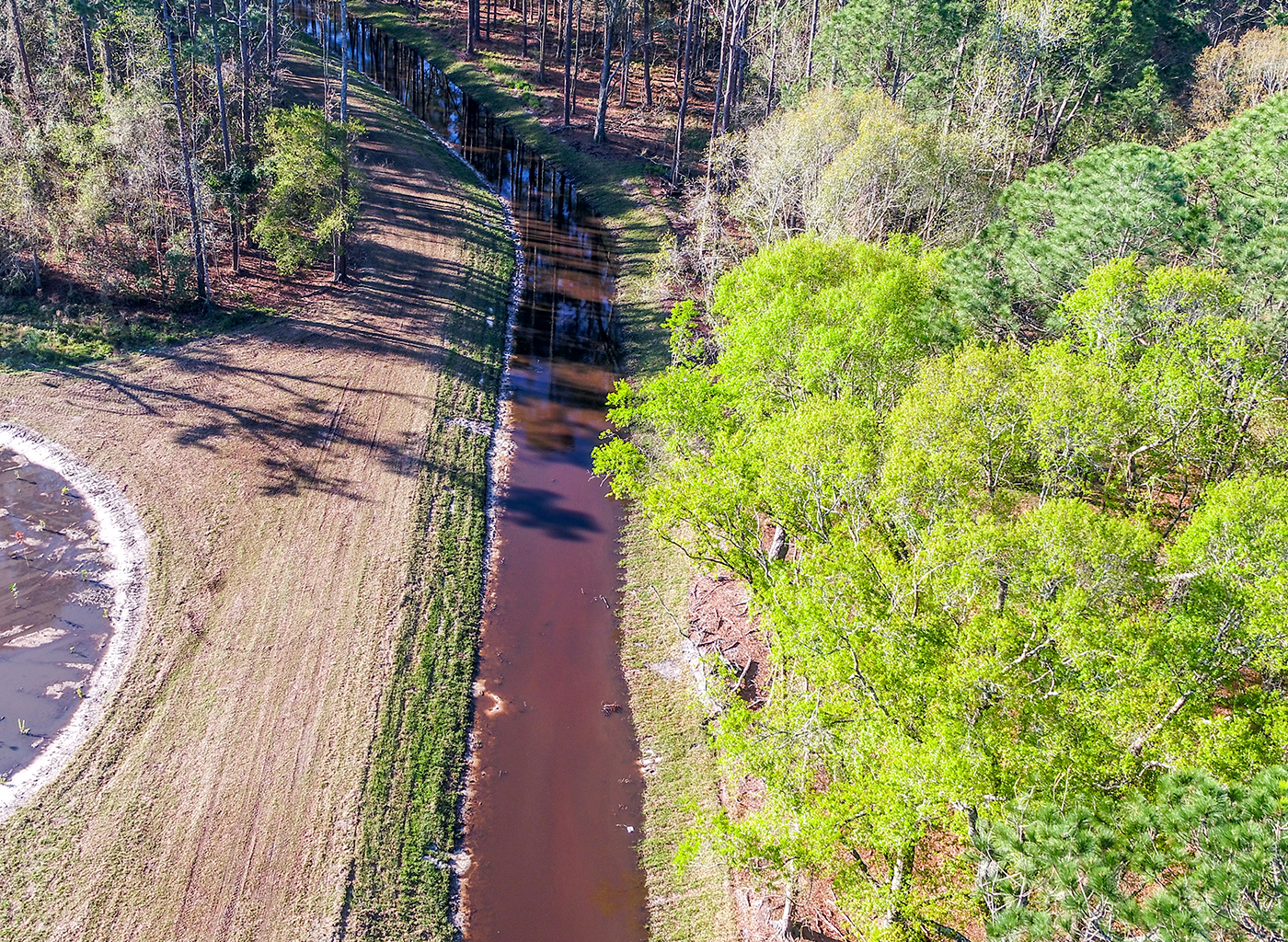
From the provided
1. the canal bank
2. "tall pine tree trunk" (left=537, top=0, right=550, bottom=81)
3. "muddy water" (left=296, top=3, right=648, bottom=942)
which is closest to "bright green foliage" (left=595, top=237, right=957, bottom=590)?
the canal bank

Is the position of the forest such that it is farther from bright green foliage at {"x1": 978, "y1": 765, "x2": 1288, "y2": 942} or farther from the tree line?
the tree line

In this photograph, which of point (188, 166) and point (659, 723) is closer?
point (659, 723)

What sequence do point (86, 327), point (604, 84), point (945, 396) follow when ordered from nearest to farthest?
point (945, 396) < point (86, 327) < point (604, 84)

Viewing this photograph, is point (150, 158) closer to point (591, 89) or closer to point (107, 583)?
point (107, 583)

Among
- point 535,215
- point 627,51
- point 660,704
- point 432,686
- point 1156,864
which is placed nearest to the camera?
point 1156,864

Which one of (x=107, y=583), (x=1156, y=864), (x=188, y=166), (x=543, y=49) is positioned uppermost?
(x=543, y=49)

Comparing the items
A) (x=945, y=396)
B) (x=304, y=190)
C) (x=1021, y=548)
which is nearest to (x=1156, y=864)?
(x=1021, y=548)

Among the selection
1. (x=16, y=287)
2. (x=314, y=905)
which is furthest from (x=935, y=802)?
(x=16, y=287)

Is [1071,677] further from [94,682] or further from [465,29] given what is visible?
[465,29]

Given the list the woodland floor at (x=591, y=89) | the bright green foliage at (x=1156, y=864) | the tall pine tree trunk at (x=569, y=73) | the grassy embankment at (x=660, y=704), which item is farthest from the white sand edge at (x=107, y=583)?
the tall pine tree trunk at (x=569, y=73)
